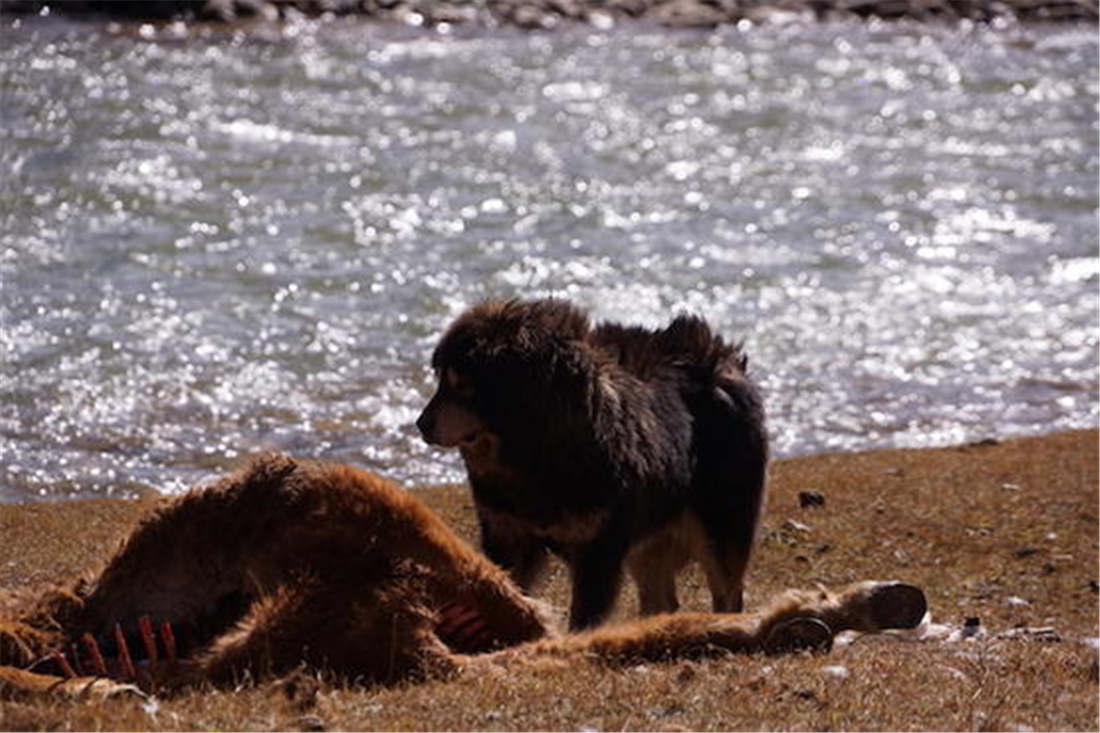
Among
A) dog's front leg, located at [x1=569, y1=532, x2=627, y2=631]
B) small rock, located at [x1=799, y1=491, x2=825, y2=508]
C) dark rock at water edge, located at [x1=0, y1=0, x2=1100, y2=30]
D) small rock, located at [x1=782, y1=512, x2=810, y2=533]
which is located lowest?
dark rock at water edge, located at [x1=0, y1=0, x2=1100, y2=30]

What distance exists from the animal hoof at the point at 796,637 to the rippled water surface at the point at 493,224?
6184 mm

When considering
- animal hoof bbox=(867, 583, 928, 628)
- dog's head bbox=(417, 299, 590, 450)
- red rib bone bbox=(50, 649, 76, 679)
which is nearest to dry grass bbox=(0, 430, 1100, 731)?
animal hoof bbox=(867, 583, 928, 628)

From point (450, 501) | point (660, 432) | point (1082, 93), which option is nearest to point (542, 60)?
point (1082, 93)

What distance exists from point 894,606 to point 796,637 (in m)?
0.38

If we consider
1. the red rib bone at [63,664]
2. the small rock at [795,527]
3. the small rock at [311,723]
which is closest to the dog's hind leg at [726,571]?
the small rock at [795,527]

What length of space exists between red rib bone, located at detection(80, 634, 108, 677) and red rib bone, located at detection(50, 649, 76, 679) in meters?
0.06

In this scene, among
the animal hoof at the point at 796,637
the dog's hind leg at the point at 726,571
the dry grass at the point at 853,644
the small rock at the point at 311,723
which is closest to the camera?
the small rock at the point at 311,723

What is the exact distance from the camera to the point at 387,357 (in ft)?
51.5

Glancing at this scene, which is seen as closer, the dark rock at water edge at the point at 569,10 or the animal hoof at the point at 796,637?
the animal hoof at the point at 796,637

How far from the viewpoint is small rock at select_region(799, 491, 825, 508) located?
1209 cm

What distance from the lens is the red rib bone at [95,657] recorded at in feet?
21.5

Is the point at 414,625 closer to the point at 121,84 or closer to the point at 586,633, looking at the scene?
the point at 586,633

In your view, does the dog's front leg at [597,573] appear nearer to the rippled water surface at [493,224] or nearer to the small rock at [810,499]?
the small rock at [810,499]

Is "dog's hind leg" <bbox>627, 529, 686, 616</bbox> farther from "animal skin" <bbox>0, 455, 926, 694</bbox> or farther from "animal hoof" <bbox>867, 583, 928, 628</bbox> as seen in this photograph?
"animal skin" <bbox>0, 455, 926, 694</bbox>
